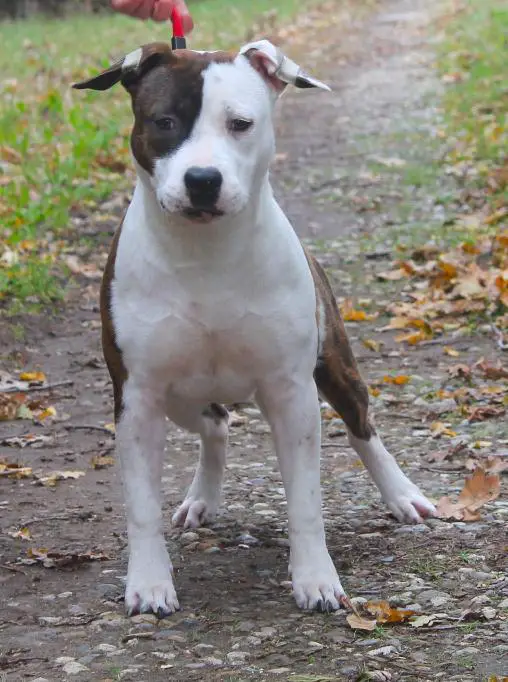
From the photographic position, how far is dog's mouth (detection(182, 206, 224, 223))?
3.65m

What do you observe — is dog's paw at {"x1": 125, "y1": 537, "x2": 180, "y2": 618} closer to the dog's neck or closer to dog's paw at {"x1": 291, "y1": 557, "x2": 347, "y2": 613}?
dog's paw at {"x1": 291, "y1": 557, "x2": 347, "y2": 613}

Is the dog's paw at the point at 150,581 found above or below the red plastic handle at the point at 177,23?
below

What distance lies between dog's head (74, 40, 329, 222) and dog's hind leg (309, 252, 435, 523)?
85 centimetres

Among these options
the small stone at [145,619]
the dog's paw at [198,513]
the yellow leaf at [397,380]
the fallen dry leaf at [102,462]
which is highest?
the small stone at [145,619]

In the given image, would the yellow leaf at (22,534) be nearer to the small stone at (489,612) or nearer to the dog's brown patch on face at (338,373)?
the dog's brown patch on face at (338,373)

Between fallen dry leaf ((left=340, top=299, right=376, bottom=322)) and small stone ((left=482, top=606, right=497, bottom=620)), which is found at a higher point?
small stone ((left=482, top=606, right=497, bottom=620))

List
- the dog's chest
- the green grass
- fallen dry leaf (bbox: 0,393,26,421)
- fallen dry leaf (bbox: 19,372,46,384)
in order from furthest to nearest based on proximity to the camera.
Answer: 1. the green grass
2. fallen dry leaf (bbox: 19,372,46,384)
3. fallen dry leaf (bbox: 0,393,26,421)
4. the dog's chest

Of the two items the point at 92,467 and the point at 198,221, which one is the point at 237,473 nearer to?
the point at 92,467

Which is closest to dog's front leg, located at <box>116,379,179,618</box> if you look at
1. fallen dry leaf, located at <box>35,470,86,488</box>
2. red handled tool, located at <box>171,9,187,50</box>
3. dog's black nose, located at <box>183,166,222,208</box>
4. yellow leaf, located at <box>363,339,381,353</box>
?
dog's black nose, located at <box>183,166,222,208</box>

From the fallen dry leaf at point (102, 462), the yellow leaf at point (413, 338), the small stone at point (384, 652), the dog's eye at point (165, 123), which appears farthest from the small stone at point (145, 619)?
→ the yellow leaf at point (413, 338)

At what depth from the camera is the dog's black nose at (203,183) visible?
358 cm

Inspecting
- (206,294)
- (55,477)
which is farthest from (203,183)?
(55,477)

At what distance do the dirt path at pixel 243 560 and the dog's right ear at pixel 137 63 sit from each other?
1610 millimetres

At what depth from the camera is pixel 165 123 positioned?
370 cm
